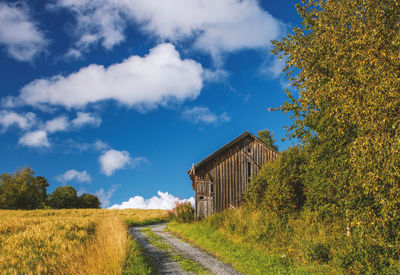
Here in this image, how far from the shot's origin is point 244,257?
1094 centimetres

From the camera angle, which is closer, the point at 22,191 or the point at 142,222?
the point at 142,222

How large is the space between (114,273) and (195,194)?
48.7ft

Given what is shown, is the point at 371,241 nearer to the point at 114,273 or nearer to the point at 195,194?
the point at 114,273

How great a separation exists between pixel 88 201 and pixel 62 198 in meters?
6.46

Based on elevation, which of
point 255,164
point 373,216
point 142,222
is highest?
point 255,164

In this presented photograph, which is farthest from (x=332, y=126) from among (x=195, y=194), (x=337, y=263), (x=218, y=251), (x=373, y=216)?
(x=195, y=194)

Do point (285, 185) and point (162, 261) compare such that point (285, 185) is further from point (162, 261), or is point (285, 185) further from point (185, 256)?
point (162, 261)

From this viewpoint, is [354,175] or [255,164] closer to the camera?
[354,175]

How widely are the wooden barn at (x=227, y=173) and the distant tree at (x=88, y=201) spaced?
4985 cm

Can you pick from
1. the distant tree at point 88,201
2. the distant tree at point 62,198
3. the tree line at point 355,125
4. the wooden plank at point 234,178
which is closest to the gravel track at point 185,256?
the tree line at point 355,125

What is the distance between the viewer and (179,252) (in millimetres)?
12523

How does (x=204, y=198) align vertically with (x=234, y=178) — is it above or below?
below

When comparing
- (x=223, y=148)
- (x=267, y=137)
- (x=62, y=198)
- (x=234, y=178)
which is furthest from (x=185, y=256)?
(x=62, y=198)

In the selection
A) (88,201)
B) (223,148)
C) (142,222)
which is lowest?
(142,222)
